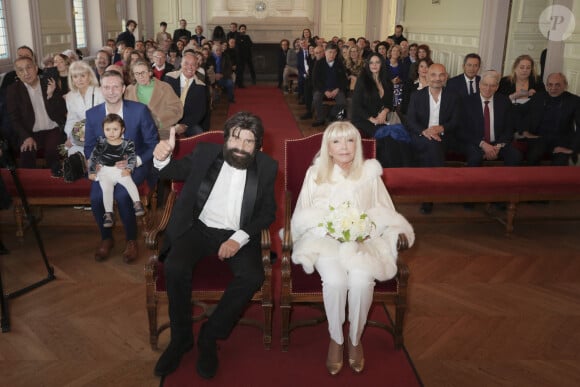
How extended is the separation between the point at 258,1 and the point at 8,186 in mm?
16796

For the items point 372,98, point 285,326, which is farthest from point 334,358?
point 372,98

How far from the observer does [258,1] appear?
2036cm

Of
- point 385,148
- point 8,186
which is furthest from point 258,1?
point 8,186

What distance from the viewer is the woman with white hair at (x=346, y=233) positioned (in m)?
3.35

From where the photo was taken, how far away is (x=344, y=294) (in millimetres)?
3348

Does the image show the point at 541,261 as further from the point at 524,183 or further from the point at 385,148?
the point at 385,148

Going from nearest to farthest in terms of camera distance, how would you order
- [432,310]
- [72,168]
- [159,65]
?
[432,310]
[72,168]
[159,65]

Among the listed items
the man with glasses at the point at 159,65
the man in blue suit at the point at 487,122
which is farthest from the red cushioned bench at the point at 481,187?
the man with glasses at the point at 159,65

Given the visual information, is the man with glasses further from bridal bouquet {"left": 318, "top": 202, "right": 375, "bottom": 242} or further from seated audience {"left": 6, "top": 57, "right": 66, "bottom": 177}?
bridal bouquet {"left": 318, "top": 202, "right": 375, "bottom": 242}

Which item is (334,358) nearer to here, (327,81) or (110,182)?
(110,182)

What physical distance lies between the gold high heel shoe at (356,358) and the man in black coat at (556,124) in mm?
4049

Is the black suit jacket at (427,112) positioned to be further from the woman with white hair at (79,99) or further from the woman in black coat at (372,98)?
the woman with white hair at (79,99)

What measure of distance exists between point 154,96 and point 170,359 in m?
3.65

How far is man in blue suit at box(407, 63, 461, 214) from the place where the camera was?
6.20 meters
